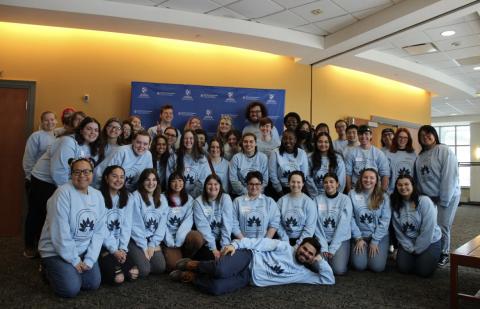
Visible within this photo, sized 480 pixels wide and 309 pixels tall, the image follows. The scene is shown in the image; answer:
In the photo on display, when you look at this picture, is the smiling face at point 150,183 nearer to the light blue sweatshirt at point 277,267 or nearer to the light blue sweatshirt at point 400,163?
the light blue sweatshirt at point 277,267

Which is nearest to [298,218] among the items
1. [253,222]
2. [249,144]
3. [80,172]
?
[253,222]

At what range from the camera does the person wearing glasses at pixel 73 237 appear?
9.84ft

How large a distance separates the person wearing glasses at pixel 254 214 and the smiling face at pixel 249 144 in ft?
1.35

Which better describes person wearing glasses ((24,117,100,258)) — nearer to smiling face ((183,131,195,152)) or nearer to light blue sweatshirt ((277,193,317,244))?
smiling face ((183,131,195,152))

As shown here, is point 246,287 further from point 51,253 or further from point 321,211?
point 51,253

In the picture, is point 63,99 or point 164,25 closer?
point 164,25

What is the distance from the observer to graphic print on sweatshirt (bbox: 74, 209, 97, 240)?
312 centimetres

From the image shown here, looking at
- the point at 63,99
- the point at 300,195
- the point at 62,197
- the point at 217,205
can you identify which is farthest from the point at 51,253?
the point at 63,99

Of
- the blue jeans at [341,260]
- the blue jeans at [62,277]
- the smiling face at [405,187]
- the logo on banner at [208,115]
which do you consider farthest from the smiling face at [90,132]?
the smiling face at [405,187]

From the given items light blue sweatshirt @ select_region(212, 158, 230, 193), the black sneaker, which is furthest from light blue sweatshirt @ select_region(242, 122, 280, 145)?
the black sneaker

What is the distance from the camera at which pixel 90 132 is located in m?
3.75

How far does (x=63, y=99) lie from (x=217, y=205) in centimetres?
329

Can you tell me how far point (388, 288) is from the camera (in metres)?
3.45

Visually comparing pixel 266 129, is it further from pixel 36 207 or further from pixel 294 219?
pixel 36 207
